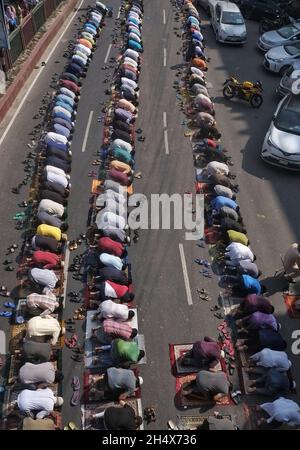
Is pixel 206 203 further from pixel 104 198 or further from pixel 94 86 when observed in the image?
pixel 94 86

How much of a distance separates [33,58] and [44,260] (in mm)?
17150

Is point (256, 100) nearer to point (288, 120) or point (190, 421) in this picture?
point (288, 120)

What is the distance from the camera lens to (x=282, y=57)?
95.9 feet

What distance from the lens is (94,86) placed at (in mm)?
27062

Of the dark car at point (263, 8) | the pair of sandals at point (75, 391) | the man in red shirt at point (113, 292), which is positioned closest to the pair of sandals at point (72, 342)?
the pair of sandals at point (75, 391)

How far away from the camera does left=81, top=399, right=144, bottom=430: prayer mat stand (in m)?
12.5

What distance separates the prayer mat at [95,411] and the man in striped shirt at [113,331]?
1884 millimetres

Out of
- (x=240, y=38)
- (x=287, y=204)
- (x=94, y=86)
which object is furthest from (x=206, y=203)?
(x=240, y=38)

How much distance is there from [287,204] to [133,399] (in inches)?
443

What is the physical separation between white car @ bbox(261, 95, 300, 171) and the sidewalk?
1359cm

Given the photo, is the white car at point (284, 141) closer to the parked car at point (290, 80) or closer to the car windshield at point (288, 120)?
the car windshield at point (288, 120)

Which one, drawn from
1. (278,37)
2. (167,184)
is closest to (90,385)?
(167,184)

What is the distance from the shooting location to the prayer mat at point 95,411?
12539 millimetres

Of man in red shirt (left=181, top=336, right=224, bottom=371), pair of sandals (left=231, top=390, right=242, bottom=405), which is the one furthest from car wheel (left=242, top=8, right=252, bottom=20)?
pair of sandals (left=231, top=390, right=242, bottom=405)
